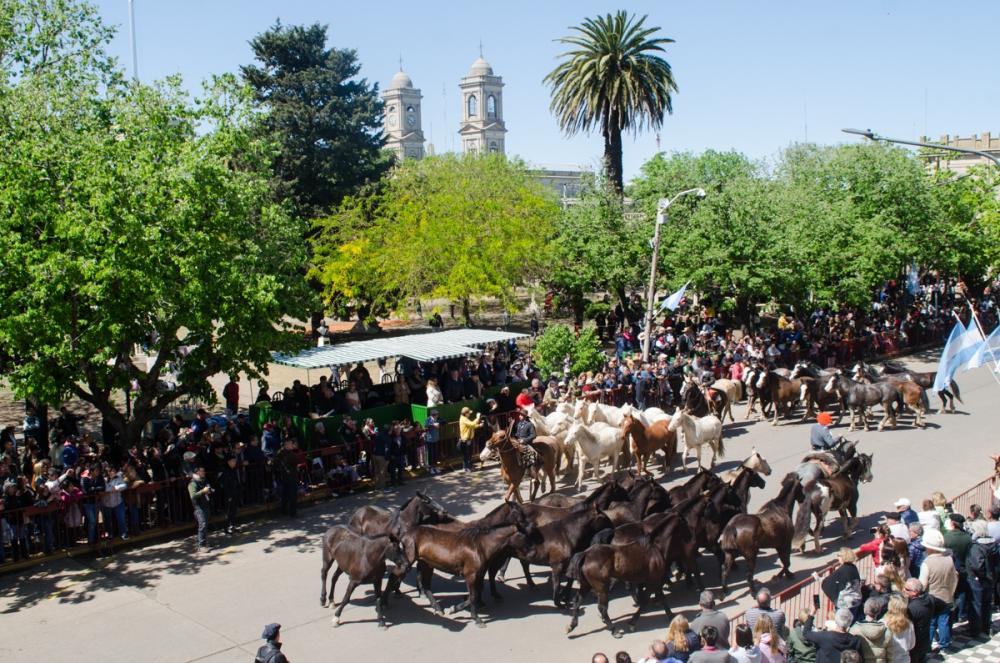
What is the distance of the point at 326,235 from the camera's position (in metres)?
38.5

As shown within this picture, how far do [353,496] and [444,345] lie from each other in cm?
591

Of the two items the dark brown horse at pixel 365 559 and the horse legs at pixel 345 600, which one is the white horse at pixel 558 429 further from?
the horse legs at pixel 345 600

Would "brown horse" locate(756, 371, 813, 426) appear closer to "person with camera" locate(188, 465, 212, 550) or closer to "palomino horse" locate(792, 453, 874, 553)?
"palomino horse" locate(792, 453, 874, 553)

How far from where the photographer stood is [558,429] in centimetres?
1786

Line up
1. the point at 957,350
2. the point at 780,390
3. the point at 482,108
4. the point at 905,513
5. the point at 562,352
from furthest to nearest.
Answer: the point at 482,108, the point at 562,352, the point at 780,390, the point at 957,350, the point at 905,513

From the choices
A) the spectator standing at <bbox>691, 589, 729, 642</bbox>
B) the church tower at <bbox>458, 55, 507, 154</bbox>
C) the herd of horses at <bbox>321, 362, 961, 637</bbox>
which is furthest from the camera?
the church tower at <bbox>458, 55, 507, 154</bbox>

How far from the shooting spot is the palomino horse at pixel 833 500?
1345cm

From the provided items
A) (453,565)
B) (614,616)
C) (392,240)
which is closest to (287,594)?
(453,565)

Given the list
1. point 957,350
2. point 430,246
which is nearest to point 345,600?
point 957,350

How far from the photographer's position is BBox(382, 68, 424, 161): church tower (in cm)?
15375

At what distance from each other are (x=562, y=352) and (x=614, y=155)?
16.4 metres

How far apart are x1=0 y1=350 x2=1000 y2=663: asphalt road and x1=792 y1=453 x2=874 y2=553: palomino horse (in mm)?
339

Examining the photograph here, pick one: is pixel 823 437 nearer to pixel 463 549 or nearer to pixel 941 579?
pixel 941 579

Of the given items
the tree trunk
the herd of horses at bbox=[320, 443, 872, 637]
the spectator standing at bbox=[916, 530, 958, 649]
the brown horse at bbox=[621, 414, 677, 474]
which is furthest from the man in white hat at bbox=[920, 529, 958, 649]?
the tree trunk
